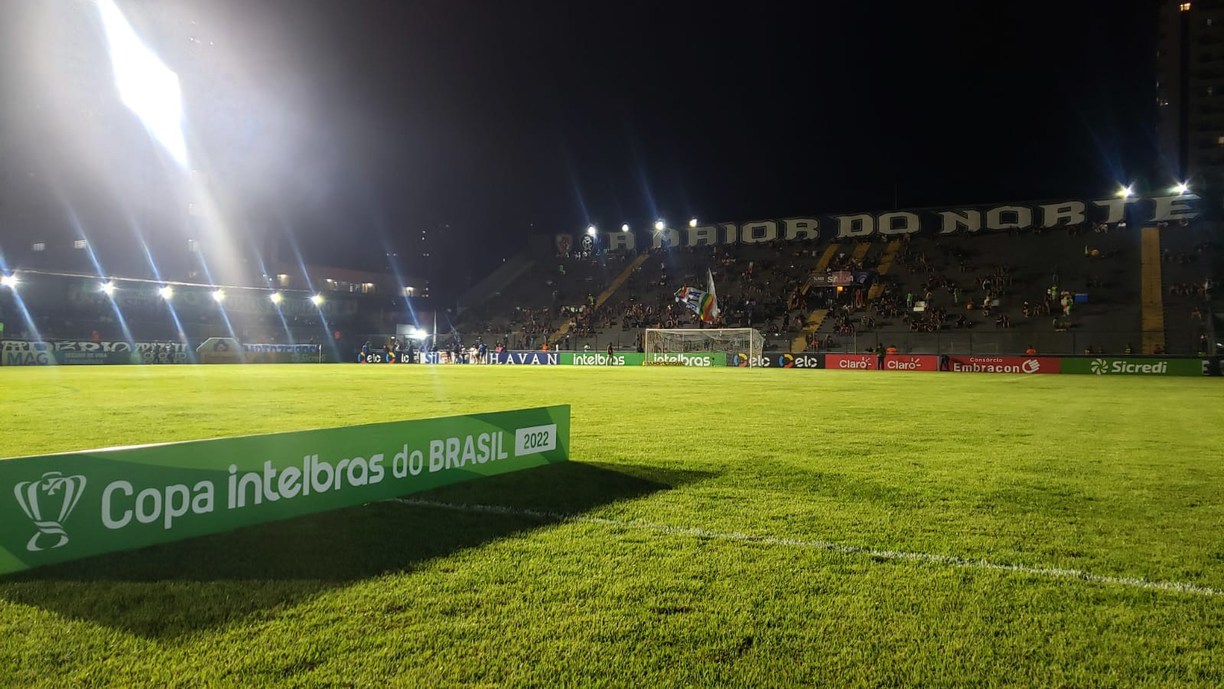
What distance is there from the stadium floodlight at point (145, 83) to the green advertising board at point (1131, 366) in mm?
57884

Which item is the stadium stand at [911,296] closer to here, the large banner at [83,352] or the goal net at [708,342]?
the goal net at [708,342]

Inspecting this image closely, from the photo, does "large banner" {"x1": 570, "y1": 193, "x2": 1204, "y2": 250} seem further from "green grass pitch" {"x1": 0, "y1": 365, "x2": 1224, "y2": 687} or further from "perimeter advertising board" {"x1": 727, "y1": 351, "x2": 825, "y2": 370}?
"green grass pitch" {"x1": 0, "y1": 365, "x2": 1224, "y2": 687}

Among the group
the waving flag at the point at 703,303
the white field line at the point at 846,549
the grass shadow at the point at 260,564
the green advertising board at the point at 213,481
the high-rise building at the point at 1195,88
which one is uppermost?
the high-rise building at the point at 1195,88

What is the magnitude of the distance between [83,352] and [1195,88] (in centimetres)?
10375

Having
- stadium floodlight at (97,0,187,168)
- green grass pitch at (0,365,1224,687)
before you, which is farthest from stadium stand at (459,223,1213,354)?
green grass pitch at (0,365,1224,687)

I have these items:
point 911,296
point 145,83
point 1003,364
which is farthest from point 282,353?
point 1003,364

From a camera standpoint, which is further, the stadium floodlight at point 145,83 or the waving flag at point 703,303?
the stadium floodlight at point 145,83

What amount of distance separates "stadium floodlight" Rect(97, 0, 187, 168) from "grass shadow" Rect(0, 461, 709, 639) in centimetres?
5300

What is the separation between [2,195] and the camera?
1929 inches

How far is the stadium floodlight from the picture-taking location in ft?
148

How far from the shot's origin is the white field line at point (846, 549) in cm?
401

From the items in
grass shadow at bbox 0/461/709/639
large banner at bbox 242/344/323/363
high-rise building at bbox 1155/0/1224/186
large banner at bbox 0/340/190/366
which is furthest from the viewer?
high-rise building at bbox 1155/0/1224/186

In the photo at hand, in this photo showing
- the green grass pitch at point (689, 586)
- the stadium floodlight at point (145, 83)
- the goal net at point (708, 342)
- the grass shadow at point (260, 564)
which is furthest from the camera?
the goal net at point (708, 342)

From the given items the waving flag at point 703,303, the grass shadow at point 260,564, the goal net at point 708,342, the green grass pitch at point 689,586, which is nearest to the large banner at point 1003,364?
the goal net at point 708,342
